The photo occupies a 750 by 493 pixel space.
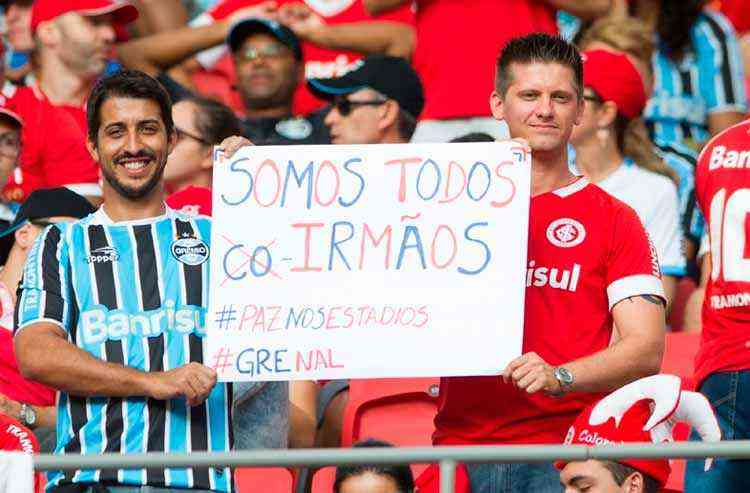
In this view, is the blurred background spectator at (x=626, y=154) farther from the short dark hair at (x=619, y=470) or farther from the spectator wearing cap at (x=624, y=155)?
the short dark hair at (x=619, y=470)

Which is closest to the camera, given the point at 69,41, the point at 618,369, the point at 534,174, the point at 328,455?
the point at 328,455

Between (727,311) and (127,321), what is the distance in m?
2.00

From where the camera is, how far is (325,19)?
1101 centimetres

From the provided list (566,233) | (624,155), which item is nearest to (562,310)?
(566,233)

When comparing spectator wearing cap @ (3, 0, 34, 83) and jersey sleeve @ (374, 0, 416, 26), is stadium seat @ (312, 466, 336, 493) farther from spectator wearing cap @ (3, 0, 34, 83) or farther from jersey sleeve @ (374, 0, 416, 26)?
spectator wearing cap @ (3, 0, 34, 83)

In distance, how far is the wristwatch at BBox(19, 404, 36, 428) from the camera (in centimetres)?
745

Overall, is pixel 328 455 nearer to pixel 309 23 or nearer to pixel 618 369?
pixel 618 369

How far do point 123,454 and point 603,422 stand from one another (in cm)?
143

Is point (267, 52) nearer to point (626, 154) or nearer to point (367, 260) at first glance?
point (626, 154)

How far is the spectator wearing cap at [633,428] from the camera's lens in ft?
19.8

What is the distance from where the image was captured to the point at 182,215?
21.2 feet

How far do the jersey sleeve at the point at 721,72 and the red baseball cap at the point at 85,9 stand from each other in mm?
2913

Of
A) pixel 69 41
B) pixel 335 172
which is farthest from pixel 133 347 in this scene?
pixel 69 41

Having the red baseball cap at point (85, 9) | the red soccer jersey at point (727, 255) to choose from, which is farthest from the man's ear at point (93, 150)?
the red baseball cap at point (85, 9)
